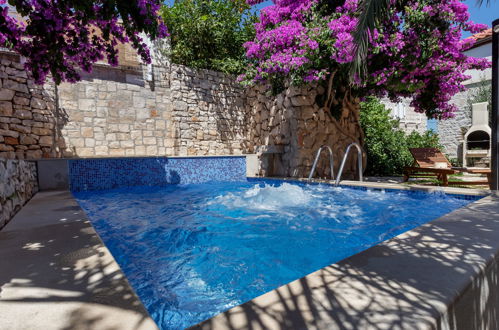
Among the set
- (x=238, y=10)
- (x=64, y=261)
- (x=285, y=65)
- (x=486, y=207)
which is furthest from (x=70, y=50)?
(x=238, y=10)

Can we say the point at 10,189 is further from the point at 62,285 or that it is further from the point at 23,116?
the point at 23,116

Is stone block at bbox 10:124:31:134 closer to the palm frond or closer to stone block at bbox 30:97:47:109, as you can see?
stone block at bbox 30:97:47:109

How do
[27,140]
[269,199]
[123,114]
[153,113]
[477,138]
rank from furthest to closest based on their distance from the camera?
[477,138] → [153,113] → [123,114] → [27,140] → [269,199]

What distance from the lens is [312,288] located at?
1197 mm

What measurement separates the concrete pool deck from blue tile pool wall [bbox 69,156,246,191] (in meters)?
5.17

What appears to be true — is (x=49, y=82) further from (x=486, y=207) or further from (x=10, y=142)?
(x=486, y=207)

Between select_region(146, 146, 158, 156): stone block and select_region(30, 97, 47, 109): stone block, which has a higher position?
select_region(30, 97, 47, 109): stone block

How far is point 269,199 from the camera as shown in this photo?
17.1ft

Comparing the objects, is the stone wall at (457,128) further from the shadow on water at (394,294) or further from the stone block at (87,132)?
the stone block at (87,132)

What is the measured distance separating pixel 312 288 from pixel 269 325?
335 millimetres

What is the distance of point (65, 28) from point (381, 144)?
9.79m

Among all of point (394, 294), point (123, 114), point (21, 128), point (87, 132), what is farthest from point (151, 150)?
point (394, 294)

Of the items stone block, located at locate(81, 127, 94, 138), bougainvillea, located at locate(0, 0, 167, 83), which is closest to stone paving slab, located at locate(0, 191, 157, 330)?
bougainvillea, located at locate(0, 0, 167, 83)

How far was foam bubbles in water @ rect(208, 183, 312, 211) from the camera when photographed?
4.88 metres
